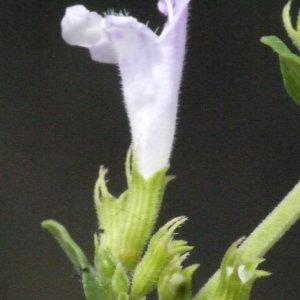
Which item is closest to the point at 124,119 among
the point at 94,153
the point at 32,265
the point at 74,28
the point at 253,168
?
the point at 94,153

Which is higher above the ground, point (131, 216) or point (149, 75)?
point (149, 75)

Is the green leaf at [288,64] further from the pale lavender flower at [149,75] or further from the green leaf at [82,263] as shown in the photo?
the green leaf at [82,263]

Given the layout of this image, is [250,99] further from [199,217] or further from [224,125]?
[199,217]

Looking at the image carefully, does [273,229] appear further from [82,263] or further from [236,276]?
[82,263]

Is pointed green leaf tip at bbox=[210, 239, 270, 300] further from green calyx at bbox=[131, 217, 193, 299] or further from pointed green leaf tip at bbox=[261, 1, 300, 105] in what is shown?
pointed green leaf tip at bbox=[261, 1, 300, 105]

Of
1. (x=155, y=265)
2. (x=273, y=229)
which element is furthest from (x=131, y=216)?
(x=273, y=229)

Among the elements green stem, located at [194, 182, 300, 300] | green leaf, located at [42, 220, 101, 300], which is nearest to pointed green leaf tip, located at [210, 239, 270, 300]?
green stem, located at [194, 182, 300, 300]

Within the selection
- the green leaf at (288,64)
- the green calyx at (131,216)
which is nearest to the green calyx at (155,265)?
the green calyx at (131,216)
